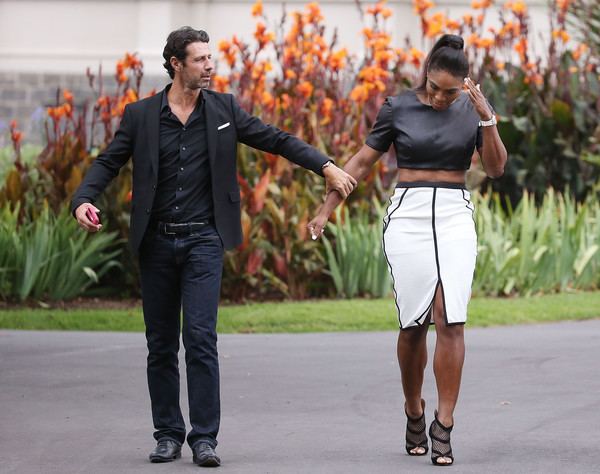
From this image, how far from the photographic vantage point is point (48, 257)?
11805 millimetres

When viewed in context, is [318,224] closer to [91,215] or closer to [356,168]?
[356,168]

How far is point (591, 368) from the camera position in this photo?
8859 millimetres

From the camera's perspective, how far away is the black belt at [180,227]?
6496 millimetres

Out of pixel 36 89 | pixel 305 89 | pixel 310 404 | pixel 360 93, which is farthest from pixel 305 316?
pixel 36 89

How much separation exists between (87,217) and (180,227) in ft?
1.30

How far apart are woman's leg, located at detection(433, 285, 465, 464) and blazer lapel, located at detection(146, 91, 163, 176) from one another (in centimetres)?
132

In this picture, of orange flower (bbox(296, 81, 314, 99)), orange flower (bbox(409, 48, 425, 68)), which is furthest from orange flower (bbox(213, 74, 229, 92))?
orange flower (bbox(409, 48, 425, 68))

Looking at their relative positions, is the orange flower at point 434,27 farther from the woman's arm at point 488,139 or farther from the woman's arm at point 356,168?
the woman's arm at point 488,139

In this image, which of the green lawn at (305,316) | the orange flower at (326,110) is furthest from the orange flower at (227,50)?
the green lawn at (305,316)

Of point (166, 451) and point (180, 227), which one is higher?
point (180, 227)

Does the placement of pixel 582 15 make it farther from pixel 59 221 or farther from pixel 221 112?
pixel 221 112

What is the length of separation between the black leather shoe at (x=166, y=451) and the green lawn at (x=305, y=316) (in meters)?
4.12

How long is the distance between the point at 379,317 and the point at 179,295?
14.5 feet

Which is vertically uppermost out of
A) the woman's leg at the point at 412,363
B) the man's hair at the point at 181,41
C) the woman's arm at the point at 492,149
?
the man's hair at the point at 181,41
